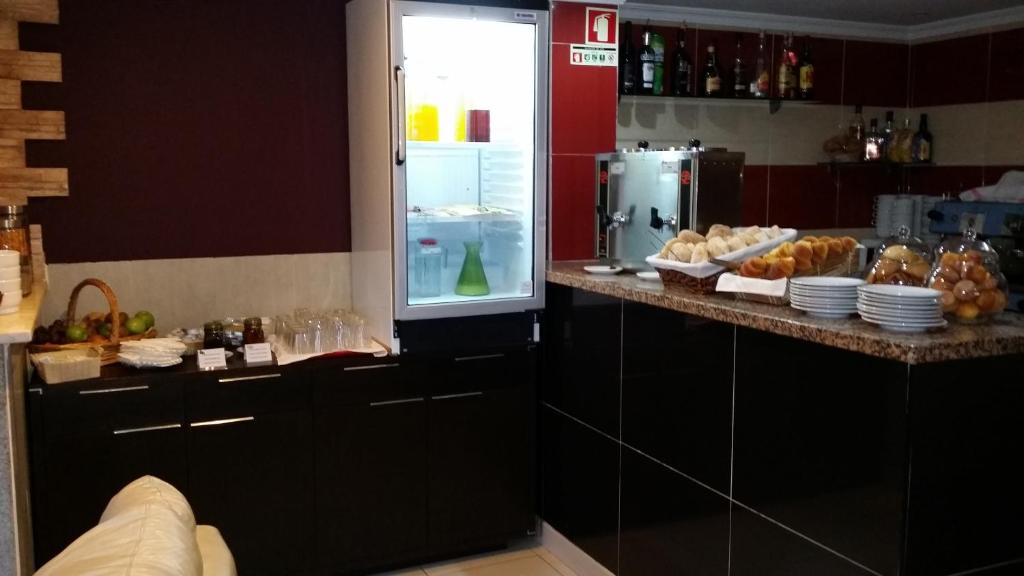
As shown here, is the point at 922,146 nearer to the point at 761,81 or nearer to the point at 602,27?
the point at 761,81

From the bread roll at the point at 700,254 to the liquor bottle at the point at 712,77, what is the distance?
2.15 metres

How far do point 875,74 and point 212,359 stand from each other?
431 cm

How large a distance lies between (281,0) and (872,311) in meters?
2.67

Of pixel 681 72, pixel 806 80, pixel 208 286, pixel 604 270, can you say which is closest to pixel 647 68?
pixel 681 72

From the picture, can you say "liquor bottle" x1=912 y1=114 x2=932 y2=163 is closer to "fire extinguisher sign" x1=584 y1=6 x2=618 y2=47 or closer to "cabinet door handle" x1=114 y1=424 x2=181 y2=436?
"fire extinguisher sign" x1=584 y1=6 x2=618 y2=47

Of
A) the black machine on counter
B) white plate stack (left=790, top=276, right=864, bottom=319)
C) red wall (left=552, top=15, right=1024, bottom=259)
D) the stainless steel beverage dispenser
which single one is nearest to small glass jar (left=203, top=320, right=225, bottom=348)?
the stainless steel beverage dispenser

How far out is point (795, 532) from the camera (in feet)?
7.87

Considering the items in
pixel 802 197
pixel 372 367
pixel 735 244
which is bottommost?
pixel 372 367

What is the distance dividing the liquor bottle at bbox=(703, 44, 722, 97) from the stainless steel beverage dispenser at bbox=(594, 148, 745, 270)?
4.40 feet

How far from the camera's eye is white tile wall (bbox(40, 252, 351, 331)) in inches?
137

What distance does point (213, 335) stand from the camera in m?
3.43

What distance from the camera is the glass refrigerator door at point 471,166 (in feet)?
11.5

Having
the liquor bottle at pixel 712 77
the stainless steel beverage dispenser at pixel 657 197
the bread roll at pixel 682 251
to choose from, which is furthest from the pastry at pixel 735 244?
the liquor bottle at pixel 712 77

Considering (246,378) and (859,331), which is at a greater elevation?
(859,331)
